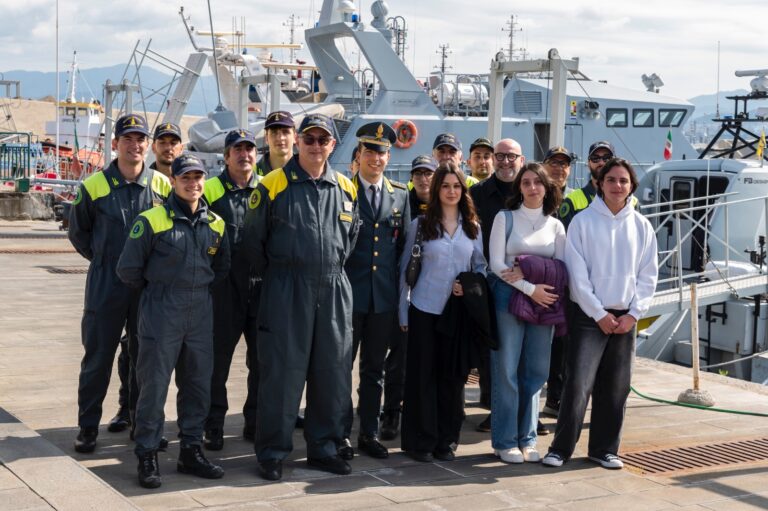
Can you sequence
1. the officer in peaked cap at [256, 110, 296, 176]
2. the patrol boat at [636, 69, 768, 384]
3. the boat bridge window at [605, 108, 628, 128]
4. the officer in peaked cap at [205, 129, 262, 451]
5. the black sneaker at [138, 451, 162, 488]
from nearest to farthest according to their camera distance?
1. the black sneaker at [138, 451, 162, 488]
2. the officer in peaked cap at [205, 129, 262, 451]
3. the officer in peaked cap at [256, 110, 296, 176]
4. the patrol boat at [636, 69, 768, 384]
5. the boat bridge window at [605, 108, 628, 128]

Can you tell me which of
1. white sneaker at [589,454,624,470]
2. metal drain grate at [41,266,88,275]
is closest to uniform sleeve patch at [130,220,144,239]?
white sneaker at [589,454,624,470]

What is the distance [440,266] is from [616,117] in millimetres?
17463

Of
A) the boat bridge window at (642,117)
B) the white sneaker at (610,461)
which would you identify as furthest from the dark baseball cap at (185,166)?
the boat bridge window at (642,117)

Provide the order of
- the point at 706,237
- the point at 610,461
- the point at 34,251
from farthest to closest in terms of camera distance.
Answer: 1. the point at 34,251
2. the point at 706,237
3. the point at 610,461

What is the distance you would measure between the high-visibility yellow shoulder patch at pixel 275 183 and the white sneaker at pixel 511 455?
2.06 m

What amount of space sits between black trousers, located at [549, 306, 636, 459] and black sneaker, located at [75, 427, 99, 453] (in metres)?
2.74

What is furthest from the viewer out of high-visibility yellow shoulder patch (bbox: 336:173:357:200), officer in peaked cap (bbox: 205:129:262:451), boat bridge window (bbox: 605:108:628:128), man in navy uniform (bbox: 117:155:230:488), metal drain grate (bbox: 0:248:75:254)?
boat bridge window (bbox: 605:108:628:128)

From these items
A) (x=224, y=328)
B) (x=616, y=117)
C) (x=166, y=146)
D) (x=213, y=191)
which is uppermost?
(x=616, y=117)

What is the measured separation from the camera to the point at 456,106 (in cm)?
2281

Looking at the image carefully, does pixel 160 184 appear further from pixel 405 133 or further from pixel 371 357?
pixel 405 133

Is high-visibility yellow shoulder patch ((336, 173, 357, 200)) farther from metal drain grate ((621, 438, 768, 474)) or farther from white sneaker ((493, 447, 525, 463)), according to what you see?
metal drain grate ((621, 438, 768, 474))

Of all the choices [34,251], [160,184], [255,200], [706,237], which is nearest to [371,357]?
[255,200]

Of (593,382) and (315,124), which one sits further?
(593,382)

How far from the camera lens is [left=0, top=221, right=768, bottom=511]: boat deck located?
5.43 metres
